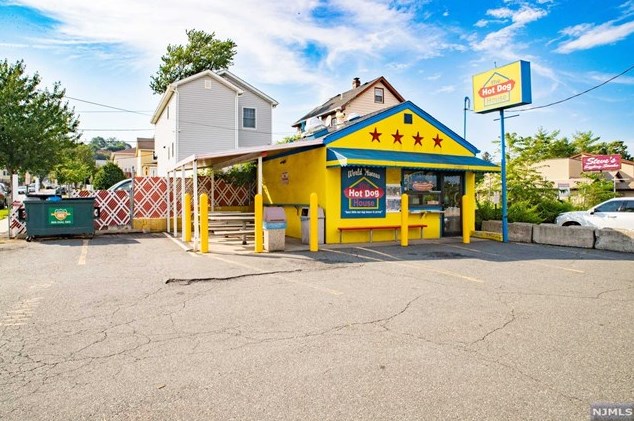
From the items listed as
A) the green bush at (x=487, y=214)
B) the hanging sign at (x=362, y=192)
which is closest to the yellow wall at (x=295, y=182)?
the hanging sign at (x=362, y=192)

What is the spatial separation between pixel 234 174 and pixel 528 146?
1284cm

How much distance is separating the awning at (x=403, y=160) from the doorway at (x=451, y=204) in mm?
846

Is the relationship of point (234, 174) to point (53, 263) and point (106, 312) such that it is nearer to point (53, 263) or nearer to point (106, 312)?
point (53, 263)

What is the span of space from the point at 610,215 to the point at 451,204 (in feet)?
16.6

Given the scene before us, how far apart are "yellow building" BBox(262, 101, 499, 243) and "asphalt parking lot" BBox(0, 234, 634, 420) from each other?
4536mm

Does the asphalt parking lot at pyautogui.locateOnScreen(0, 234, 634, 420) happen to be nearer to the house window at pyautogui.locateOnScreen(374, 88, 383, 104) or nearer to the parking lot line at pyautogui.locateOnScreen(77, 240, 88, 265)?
the parking lot line at pyautogui.locateOnScreen(77, 240, 88, 265)

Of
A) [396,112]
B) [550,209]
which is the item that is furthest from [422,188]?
[550,209]

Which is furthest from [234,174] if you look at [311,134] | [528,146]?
[528,146]

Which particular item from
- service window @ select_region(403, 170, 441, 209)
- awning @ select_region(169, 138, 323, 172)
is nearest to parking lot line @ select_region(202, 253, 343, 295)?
awning @ select_region(169, 138, 323, 172)

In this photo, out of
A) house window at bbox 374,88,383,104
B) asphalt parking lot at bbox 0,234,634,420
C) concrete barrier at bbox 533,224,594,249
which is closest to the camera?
asphalt parking lot at bbox 0,234,634,420

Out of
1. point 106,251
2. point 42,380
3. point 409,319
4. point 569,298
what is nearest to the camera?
point 42,380

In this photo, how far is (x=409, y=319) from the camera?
17.6 feet

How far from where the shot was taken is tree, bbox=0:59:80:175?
22.8 m

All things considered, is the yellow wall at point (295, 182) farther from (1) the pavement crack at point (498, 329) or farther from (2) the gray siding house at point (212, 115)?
(2) the gray siding house at point (212, 115)
